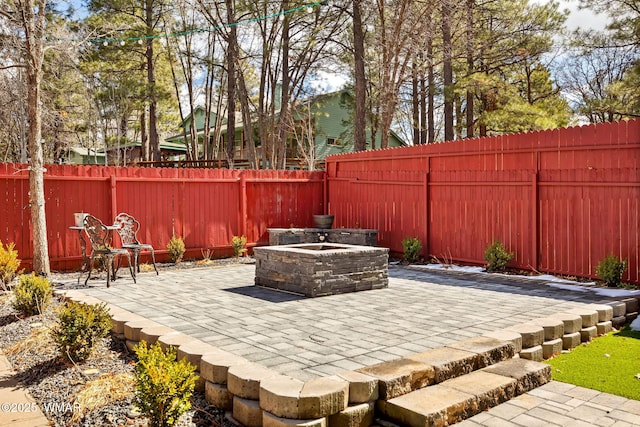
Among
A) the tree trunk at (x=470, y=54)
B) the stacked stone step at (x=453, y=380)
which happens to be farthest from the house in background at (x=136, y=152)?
the stacked stone step at (x=453, y=380)

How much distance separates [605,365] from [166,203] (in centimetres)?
725

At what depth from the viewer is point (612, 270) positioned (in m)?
6.21

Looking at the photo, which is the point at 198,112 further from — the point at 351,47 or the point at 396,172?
the point at 396,172

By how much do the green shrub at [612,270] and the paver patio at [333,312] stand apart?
55 centimetres

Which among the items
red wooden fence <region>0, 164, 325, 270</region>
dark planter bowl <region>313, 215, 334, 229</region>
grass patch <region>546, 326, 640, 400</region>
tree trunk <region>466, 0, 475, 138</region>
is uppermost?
tree trunk <region>466, 0, 475, 138</region>

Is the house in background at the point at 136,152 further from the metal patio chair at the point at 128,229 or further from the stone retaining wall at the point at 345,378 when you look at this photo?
the stone retaining wall at the point at 345,378

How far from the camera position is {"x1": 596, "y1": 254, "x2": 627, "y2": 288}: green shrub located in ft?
20.4

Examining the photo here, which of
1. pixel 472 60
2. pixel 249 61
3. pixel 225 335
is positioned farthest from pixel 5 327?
pixel 249 61

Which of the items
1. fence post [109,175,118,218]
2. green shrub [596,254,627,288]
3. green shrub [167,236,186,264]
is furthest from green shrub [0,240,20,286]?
green shrub [596,254,627,288]

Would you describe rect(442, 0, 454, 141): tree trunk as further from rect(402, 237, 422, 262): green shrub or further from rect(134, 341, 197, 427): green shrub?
rect(134, 341, 197, 427): green shrub

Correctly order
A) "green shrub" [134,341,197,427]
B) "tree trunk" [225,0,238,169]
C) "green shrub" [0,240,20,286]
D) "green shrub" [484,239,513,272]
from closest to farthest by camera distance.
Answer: "green shrub" [134,341,197,427] < "green shrub" [0,240,20,286] < "green shrub" [484,239,513,272] < "tree trunk" [225,0,238,169]

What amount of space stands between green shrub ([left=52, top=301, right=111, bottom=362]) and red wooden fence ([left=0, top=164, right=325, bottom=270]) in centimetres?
Answer: 418

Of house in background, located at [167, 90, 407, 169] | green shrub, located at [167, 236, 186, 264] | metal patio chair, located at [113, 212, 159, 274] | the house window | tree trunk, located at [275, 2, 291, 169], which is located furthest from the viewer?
the house window

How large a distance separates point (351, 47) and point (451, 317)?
44.3 ft
